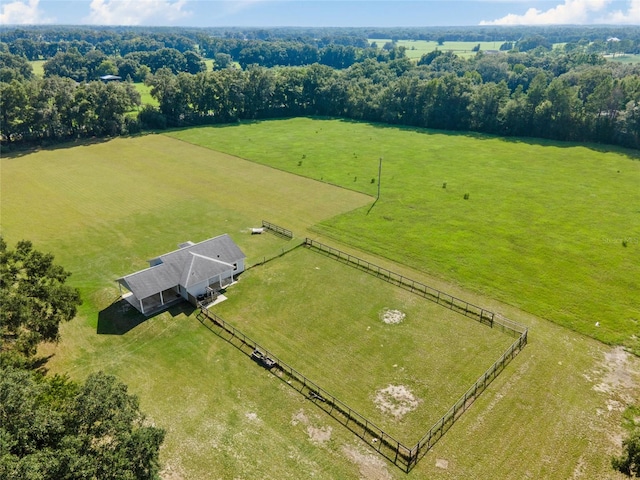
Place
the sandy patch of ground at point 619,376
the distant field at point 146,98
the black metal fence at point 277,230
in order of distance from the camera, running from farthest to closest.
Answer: the distant field at point 146,98 < the black metal fence at point 277,230 < the sandy patch of ground at point 619,376

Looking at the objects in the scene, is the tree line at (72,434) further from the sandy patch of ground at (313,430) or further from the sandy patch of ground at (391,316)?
the sandy patch of ground at (391,316)

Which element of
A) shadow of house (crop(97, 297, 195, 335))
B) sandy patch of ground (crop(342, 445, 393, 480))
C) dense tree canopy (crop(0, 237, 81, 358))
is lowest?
shadow of house (crop(97, 297, 195, 335))

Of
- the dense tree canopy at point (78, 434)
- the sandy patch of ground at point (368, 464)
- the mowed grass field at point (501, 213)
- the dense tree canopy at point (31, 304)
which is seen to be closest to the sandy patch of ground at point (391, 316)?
the mowed grass field at point (501, 213)

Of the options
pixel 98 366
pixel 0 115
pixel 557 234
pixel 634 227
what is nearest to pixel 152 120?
pixel 0 115

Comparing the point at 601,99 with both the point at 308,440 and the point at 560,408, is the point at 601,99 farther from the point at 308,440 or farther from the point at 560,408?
the point at 308,440

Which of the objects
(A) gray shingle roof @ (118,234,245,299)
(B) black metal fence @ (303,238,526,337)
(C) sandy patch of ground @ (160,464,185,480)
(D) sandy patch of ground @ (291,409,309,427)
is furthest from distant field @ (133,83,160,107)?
(C) sandy patch of ground @ (160,464,185,480)

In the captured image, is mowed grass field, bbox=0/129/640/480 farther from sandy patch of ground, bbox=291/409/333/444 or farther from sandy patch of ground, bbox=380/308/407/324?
sandy patch of ground, bbox=380/308/407/324
